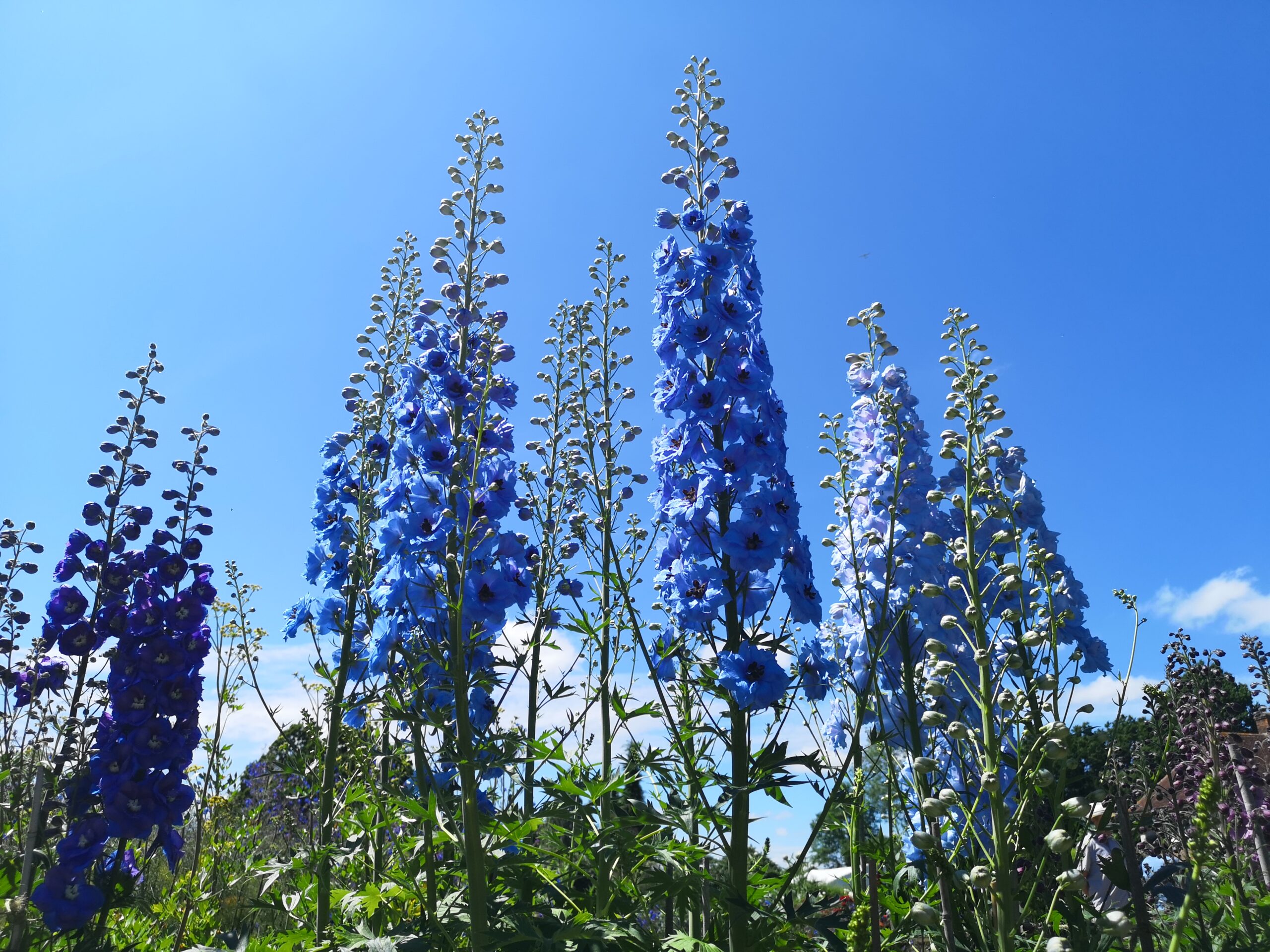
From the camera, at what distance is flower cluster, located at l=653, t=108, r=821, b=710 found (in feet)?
10.9

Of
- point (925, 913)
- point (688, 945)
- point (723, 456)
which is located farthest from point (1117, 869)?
point (723, 456)

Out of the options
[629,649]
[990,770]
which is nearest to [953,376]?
[990,770]

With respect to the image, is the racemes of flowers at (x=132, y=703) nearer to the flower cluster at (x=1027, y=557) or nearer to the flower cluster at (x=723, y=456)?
the flower cluster at (x=723, y=456)

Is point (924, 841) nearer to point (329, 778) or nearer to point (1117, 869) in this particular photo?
point (1117, 869)

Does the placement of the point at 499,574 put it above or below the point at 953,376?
below

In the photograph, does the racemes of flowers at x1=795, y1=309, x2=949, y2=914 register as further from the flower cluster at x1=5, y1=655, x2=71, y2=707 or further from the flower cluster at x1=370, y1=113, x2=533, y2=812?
the flower cluster at x1=5, y1=655, x2=71, y2=707

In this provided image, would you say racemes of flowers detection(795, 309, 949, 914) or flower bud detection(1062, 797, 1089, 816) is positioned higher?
racemes of flowers detection(795, 309, 949, 914)

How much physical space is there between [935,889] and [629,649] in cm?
147

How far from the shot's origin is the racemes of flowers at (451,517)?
3.23 m

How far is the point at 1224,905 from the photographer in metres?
3.84

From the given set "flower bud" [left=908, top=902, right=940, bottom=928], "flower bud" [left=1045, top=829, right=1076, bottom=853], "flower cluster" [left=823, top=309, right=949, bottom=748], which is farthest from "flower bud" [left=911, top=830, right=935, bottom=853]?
"flower cluster" [left=823, top=309, right=949, bottom=748]

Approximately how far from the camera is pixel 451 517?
10.5 feet

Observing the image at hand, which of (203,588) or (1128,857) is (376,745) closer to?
(203,588)

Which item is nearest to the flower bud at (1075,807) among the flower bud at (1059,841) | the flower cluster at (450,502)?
the flower bud at (1059,841)
